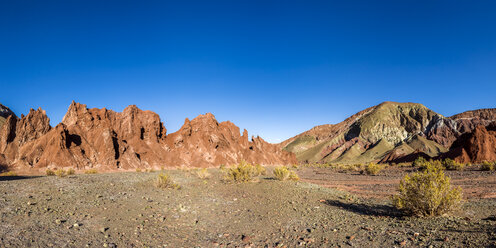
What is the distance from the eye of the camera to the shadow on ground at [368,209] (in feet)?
27.8

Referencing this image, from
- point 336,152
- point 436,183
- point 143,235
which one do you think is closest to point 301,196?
point 436,183

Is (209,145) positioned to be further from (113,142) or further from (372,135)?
(372,135)

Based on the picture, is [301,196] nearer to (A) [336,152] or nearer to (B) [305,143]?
(A) [336,152]

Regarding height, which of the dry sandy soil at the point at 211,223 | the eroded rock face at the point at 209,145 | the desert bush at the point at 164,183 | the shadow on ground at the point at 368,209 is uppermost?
the eroded rock face at the point at 209,145

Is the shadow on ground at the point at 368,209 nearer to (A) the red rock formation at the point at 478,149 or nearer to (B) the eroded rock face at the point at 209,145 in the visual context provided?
(B) the eroded rock face at the point at 209,145

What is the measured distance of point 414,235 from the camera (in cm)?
576

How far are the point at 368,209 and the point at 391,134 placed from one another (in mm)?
128610

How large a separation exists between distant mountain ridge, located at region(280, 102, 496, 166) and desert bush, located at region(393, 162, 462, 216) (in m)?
94.7

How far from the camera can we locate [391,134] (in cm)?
12031

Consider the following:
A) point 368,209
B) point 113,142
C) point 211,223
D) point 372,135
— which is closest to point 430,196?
point 368,209

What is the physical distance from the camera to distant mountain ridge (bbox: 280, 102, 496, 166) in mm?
102250

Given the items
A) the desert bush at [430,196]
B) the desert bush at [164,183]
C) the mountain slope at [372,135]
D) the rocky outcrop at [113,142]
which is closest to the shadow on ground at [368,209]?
the desert bush at [430,196]

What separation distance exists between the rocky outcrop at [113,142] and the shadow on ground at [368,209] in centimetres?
Result: 3850

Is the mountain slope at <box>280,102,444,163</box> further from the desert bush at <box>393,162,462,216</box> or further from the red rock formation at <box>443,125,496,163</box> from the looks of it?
the desert bush at <box>393,162,462,216</box>
